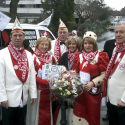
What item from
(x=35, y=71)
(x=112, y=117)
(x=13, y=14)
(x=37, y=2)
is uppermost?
(x=37, y=2)

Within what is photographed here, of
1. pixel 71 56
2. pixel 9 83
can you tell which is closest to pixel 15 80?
pixel 9 83

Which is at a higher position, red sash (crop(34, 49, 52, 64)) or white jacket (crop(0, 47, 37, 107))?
red sash (crop(34, 49, 52, 64))

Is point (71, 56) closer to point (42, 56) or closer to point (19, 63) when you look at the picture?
point (42, 56)

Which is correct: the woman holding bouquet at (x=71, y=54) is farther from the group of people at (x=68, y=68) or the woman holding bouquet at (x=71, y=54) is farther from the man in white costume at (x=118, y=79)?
the man in white costume at (x=118, y=79)

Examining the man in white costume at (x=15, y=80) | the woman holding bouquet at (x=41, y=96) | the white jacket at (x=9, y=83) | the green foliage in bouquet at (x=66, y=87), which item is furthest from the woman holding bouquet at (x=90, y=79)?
the white jacket at (x=9, y=83)

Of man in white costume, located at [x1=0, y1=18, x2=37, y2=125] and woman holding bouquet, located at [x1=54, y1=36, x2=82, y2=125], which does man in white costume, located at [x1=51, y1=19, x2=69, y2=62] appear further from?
man in white costume, located at [x1=0, y1=18, x2=37, y2=125]

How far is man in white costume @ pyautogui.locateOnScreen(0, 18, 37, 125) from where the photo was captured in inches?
108

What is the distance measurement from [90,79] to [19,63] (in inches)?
41.4

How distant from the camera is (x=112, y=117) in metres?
2.95

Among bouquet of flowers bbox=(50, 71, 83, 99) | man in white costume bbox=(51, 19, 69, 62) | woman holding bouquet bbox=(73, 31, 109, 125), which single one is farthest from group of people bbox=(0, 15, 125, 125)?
man in white costume bbox=(51, 19, 69, 62)

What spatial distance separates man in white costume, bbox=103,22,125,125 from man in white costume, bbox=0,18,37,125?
1096 millimetres

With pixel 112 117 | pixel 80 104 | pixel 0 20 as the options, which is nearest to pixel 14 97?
pixel 80 104

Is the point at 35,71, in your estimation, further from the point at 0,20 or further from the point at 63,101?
the point at 0,20

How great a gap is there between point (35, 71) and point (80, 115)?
954mm
